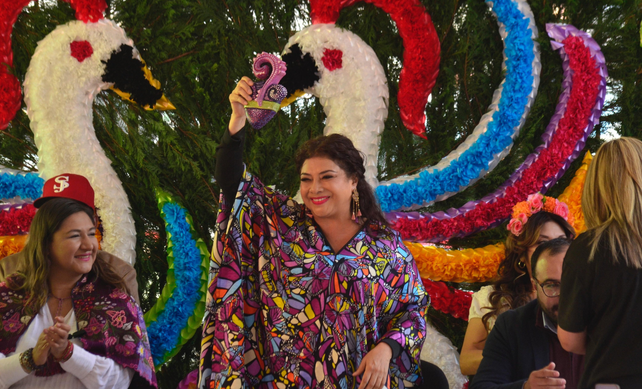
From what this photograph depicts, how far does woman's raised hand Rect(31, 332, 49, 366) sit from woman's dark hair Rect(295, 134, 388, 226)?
0.96m

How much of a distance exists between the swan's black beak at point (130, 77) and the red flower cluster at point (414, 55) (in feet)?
3.04

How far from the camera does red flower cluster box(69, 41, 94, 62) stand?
9.32 ft

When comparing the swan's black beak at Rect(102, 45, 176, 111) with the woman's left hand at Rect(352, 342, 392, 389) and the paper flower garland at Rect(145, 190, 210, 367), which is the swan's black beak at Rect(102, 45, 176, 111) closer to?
the paper flower garland at Rect(145, 190, 210, 367)

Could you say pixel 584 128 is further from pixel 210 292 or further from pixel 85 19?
pixel 85 19

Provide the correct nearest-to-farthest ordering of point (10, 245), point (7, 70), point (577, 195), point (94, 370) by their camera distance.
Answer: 1. point (94, 370)
2. point (577, 195)
3. point (10, 245)
4. point (7, 70)

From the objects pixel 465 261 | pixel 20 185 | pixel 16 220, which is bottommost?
pixel 465 261

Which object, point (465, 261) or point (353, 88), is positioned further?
point (353, 88)

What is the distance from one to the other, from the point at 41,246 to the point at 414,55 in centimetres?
179

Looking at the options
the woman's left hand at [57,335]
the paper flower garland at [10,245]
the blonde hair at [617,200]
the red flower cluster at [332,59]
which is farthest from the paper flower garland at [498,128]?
the paper flower garland at [10,245]

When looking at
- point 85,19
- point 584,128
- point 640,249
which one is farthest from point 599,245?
point 85,19

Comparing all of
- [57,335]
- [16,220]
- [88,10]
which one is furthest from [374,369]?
[88,10]

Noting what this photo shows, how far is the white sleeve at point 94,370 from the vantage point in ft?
6.06

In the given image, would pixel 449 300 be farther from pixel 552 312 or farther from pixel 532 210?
pixel 552 312

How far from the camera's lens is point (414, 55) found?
9.03ft
